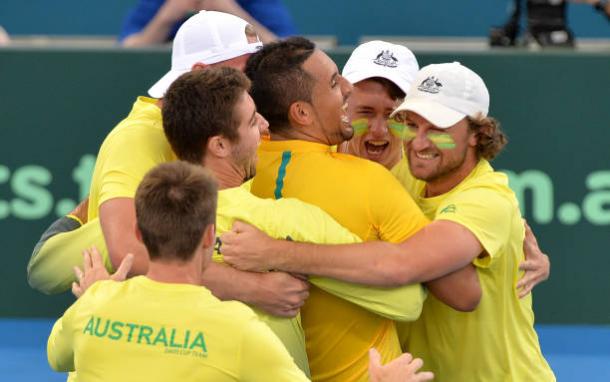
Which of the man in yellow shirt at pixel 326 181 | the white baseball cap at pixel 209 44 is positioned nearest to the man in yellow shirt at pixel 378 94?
the white baseball cap at pixel 209 44

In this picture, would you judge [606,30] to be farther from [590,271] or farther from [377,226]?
→ [377,226]

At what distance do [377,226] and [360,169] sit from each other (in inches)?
7.6

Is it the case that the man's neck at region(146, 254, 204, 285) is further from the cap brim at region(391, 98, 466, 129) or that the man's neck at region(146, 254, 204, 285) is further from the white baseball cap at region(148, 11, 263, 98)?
the white baseball cap at region(148, 11, 263, 98)

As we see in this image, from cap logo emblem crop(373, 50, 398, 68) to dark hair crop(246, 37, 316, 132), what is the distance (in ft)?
3.62

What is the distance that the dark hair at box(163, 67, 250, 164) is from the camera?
4238 millimetres

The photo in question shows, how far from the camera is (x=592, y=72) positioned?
820 cm

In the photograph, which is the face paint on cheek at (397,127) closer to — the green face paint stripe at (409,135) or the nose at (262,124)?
the green face paint stripe at (409,135)

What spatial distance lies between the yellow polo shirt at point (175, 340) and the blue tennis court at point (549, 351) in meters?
4.20

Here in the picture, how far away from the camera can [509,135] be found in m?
8.22

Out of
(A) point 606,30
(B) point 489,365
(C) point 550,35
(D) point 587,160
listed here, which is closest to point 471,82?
(B) point 489,365

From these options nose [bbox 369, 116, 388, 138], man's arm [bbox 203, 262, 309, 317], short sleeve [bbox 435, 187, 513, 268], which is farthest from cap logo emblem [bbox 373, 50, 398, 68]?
man's arm [bbox 203, 262, 309, 317]

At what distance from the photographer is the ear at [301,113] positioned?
4508mm

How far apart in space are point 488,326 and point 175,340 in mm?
1450

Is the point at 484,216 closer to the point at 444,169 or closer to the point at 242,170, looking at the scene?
the point at 444,169
